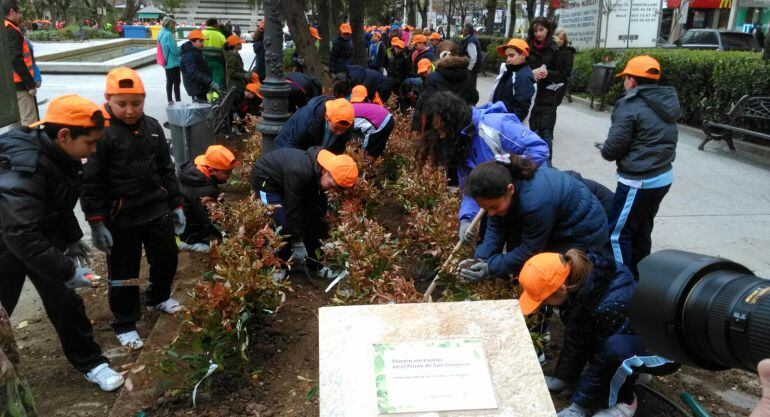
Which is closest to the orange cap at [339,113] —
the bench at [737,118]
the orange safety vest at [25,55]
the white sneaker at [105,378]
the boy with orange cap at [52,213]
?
the boy with orange cap at [52,213]

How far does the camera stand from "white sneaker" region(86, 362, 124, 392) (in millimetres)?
3314

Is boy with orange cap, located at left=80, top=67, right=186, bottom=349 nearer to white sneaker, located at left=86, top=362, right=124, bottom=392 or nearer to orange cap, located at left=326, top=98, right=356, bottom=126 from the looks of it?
white sneaker, located at left=86, top=362, right=124, bottom=392

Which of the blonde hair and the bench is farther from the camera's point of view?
the bench

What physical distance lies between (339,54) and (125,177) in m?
9.26

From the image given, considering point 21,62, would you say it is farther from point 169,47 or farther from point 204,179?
point 204,179

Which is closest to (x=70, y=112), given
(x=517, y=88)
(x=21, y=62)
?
(x=517, y=88)

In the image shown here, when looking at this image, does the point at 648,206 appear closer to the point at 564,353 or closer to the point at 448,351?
the point at 564,353

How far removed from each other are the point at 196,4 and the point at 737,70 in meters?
63.5

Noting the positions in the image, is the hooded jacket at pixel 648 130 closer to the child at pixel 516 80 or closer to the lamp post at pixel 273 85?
the child at pixel 516 80

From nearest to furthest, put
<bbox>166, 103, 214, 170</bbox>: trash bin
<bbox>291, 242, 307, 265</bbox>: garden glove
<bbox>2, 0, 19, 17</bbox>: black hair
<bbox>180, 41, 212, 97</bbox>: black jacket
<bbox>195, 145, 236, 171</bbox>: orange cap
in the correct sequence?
1. <bbox>291, 242, 307, 265</bbox>: garden glove
2. <bbox>195, 145, 236, 171</bbox>: orange cap
3. <bbox>166, 103, 214, 170</bbox>: trash bin
4. <bbox>2, 0, 19, 17</bbox>: black hair
5. <bbox>180, 41, 212, 97</bbox>: black jacket

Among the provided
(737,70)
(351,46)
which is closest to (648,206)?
(737,70)

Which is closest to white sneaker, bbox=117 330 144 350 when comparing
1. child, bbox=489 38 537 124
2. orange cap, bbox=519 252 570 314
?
orange cap, bbox=519 252 570 314

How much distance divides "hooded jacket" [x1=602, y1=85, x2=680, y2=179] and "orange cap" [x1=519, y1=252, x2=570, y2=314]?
2039mm

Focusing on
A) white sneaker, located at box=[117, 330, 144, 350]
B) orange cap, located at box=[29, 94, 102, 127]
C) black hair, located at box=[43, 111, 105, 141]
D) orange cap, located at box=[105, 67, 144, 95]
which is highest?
orange cap, located at box=[105, 67, 144, 95]
